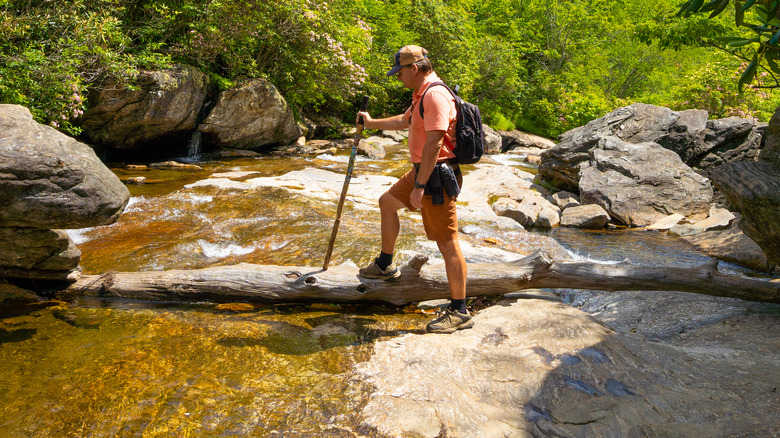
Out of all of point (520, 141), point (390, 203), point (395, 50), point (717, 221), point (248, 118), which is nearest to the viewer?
point (390, 203)

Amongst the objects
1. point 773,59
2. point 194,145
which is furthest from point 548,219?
point 194,145

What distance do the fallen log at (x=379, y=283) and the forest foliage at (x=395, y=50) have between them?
220 cm

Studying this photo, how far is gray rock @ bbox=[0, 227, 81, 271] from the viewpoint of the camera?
A: 4.40 m

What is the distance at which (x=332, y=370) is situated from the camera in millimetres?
3543

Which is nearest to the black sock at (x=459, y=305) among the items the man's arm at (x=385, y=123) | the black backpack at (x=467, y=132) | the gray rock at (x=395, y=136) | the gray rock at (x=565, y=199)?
the black backpack at (x=467, y=132)

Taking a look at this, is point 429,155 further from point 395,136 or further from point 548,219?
point 395,136

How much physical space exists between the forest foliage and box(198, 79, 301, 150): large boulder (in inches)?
21.2

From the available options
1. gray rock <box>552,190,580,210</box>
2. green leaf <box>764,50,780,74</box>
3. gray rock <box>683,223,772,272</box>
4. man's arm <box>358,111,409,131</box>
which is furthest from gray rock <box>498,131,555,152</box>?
green leaf <box>764,50,780,74</box>

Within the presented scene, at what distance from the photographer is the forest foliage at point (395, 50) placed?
8.99m

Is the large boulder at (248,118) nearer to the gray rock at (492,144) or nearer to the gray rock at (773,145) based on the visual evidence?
the gray rock at (492,144)

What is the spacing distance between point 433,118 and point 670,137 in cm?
1227

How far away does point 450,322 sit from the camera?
4270 millimetres

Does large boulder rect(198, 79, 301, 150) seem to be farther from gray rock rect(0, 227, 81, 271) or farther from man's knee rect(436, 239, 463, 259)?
man's knee rect(436, 239, 463, 259)

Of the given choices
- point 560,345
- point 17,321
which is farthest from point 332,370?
point 17,321
